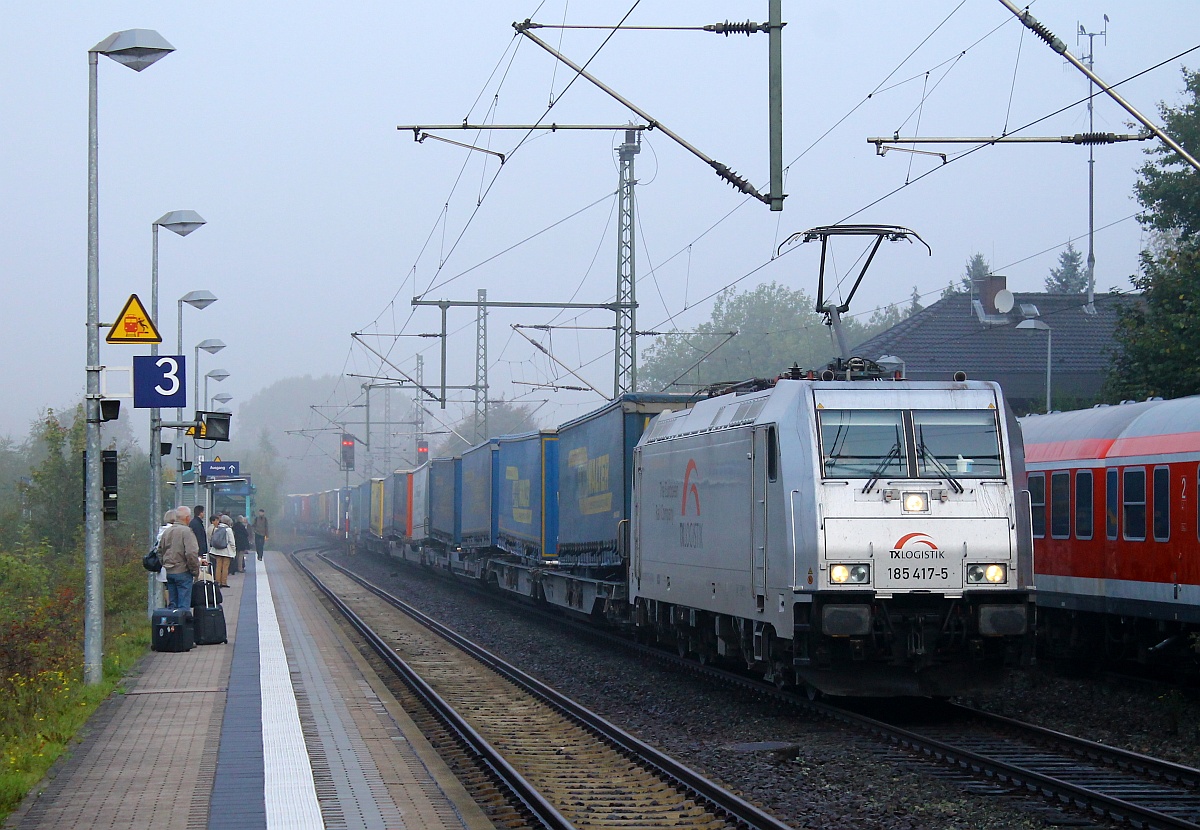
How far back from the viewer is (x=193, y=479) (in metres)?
30.6

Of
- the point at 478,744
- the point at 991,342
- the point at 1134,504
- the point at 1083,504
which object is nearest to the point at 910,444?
the point at 1134,504

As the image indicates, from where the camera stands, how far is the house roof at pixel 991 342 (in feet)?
151

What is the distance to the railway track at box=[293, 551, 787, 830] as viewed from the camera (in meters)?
8.46

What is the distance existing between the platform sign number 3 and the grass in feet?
9.45

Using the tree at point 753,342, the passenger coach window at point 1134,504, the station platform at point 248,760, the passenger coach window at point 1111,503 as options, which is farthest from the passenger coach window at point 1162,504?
the tree at point 753,342

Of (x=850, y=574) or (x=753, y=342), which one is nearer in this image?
(x=850, y=574)

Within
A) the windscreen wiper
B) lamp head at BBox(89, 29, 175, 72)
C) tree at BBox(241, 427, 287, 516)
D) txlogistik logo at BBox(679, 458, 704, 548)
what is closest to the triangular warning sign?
lamp head at BBox(89, 29, 175, 72)

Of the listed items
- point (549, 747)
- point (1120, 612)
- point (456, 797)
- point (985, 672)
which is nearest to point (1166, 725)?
point (985, 672)

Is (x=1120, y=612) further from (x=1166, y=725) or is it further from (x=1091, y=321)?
(x=1091, y=321)

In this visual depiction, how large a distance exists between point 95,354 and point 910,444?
8.23 meters

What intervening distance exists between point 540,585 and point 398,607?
17.6 feet

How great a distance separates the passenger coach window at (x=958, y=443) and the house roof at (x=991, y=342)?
3296 centimetres

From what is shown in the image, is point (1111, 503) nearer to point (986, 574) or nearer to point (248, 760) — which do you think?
point (986, 574)

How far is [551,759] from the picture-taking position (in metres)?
10.7
